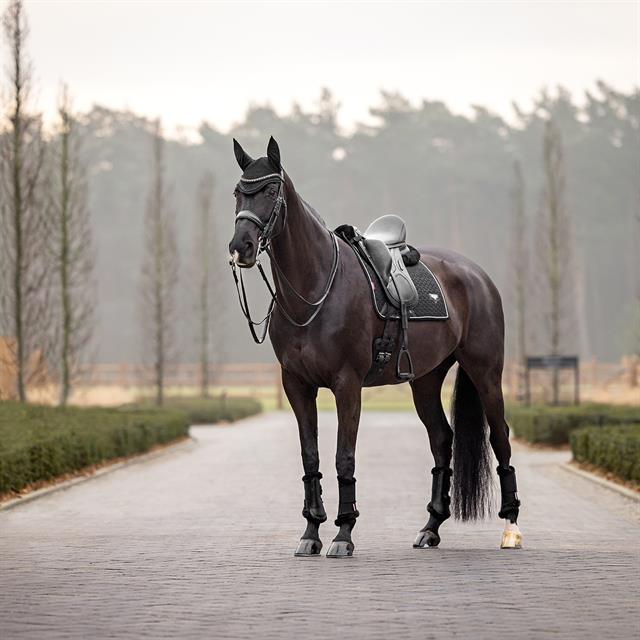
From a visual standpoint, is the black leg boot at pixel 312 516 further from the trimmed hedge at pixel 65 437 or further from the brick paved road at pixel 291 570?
the trimmed hedge at pixel 65 437

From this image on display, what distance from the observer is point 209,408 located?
3644 cm

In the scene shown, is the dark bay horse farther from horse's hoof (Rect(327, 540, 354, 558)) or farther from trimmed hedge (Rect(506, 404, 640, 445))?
trimmed hedge (Rect(506, 404, 640, 445))

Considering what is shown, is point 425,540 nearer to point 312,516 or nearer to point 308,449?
point 312,516

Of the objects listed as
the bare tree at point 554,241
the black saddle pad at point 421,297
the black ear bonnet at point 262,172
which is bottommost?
the black saddle pad at point 421,297

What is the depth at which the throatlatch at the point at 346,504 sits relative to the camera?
898 cm

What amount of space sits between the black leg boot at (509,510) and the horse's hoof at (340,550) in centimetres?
126

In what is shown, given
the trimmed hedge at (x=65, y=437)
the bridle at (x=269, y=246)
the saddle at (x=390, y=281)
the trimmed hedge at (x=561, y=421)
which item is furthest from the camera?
the trimmed hedge at (x=561, y=421)

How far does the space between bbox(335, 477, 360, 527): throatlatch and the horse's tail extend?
1.08 metres

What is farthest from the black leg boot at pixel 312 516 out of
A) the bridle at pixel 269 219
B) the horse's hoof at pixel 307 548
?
the bridle at pixel 269 219

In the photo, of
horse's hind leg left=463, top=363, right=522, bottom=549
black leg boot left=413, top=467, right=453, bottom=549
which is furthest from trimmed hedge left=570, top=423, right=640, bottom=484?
black leg boot left=413, top=467, right=453, bottom=549

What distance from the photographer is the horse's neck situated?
8898mm

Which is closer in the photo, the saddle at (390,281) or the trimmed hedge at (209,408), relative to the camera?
the saddle at (390,281)

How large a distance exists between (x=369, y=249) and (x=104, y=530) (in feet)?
10.5

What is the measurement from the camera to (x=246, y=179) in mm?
8531
